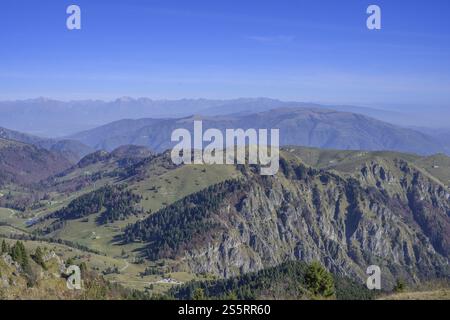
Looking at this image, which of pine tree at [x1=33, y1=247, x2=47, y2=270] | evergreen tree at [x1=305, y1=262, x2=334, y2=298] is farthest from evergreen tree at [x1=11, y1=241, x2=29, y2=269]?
evergreen tree at [x1=305, y1=262, x2=334, y2=298]

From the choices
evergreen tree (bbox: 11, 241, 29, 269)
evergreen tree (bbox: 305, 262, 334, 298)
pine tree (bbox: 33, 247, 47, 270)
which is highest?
evergreen tree (bbox: 305, 262, 334, 298)

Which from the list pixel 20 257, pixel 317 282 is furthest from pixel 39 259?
pixel 317 282

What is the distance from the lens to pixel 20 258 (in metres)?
108

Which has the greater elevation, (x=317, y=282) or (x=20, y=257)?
(x=317, y=282)

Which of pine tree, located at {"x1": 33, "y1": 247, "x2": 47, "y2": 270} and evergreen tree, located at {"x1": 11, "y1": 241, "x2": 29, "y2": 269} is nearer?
evergreen tree, located at {"x1": 11, "y1": 241, "x2": 29, "y2": 269}

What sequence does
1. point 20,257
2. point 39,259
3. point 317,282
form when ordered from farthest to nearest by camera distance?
1. point 39,259
2. point 20,257
3. point 317,282

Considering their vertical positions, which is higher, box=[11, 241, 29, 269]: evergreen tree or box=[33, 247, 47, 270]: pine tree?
box=[11, 241, 29, 269]: evergreen tree

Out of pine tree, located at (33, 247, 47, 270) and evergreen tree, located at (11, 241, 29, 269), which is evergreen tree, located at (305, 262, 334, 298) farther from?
evergreen tree, located at (11, 241, 29, 269)

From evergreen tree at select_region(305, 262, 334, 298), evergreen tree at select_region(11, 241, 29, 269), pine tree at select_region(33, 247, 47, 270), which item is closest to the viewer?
evergreen tree at select_region(305, 262, 334, 298)

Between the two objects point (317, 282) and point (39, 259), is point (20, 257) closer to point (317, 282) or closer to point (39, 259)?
point (39, 259)

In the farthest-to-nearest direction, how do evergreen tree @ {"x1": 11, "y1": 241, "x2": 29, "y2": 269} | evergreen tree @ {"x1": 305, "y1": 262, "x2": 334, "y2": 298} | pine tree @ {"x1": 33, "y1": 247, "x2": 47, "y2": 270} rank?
pine tree @ {"x1": 33, "y1": 247, "x2": 47, "y2": 270} → evergreen tree @ {"x1": 11, "y1": 241, "x2": 29, "y2": 269} → evergreen tree @ {"x1": 305, "y1": 262, "x2": 334, "y2": 298}
